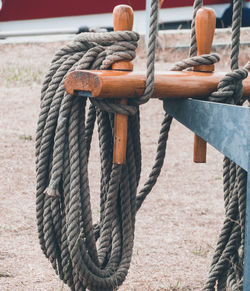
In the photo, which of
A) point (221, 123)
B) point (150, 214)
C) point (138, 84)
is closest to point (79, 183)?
point (138, 84)

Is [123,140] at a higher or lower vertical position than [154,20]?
lower

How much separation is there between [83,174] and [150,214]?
1863 mm

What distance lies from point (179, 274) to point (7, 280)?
87cm

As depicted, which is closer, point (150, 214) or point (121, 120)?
point (121, 120)

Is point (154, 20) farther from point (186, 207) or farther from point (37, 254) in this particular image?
point (186, 207)

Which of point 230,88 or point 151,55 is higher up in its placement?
point 151,55

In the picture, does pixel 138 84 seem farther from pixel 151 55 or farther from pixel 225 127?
pixel 225 127

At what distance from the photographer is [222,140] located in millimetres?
1755

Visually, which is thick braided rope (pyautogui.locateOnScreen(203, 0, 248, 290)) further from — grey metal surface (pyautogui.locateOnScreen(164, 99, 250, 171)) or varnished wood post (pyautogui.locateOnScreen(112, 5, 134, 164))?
varnished wood post (pyautogui.locateOnScreen(112, 5, 134, 164))

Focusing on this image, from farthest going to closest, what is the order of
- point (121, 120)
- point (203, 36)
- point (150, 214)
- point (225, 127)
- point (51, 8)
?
point (51, 8), point (150, 214), point (203, 36), point (121, 120), point (225, 127)

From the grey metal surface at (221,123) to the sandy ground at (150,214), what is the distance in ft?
3.20

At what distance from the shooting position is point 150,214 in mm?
3775

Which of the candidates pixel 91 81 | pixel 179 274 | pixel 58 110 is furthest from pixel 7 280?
pixel 91 81

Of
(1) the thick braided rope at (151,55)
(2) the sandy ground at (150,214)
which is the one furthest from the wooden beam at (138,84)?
(2) the sandy ground at (150,214)
